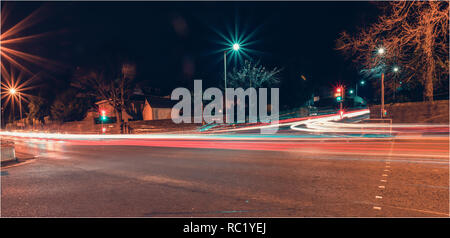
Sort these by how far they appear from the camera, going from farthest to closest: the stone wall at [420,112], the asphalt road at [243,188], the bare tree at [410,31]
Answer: the stone wall at [420,112]
the bare tree at [410,31]
the asphalt road at [243,188]

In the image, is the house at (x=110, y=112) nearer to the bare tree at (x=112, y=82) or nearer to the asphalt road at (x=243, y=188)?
the bare tree at (x=112, y=82)

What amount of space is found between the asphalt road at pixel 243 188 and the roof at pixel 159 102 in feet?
106

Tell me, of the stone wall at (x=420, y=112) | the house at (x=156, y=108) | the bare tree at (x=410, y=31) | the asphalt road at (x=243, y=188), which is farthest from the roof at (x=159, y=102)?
the bare tree at (x=410, y=31)

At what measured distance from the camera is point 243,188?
532 cm

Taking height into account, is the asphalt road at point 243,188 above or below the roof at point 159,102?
below

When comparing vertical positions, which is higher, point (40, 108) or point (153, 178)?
point (40, 108)

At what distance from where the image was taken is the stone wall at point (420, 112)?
1868cm

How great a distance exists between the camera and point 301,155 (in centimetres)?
930

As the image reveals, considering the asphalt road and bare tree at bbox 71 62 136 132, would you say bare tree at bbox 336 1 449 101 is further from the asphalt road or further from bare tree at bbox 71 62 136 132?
bare tree at bbox 71 62 136 132

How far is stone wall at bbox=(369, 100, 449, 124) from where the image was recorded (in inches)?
735

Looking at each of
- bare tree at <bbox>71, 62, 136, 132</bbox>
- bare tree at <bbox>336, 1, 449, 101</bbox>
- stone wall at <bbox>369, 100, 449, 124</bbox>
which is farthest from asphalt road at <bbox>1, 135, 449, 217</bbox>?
bare tree at <bbox>71, 62, 136, 132</bbox>
